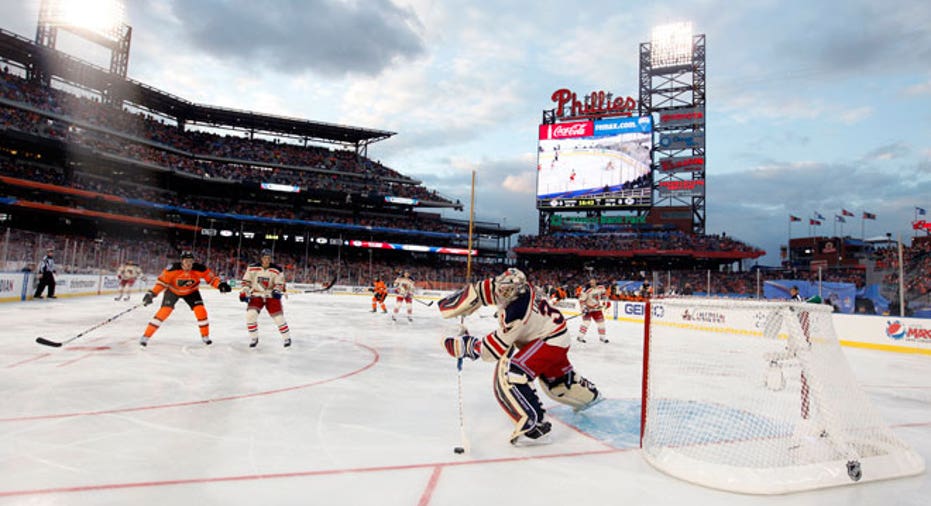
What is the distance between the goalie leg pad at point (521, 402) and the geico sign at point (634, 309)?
18851 mm

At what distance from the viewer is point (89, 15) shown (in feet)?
151

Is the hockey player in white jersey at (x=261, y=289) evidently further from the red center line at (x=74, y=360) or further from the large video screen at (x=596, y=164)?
the large video screen at (x=596, y=164)

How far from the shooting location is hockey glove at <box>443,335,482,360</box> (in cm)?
467

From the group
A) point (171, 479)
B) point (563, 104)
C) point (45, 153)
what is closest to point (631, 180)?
point (563, 104)

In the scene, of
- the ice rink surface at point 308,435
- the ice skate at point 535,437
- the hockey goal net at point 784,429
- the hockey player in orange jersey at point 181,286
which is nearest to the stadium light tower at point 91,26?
the hockey player in orange jersey at point 181,286

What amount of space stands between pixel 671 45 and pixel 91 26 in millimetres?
57020

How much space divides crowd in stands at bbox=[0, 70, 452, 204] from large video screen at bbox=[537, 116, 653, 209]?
57.7ft

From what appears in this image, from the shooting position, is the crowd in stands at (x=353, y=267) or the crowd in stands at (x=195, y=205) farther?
the crowd in stands at (x=195, y=205)

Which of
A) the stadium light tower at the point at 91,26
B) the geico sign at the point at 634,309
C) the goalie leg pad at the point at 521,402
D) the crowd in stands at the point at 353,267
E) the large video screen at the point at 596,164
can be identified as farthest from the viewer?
the stadium light tower at the point at 91,26

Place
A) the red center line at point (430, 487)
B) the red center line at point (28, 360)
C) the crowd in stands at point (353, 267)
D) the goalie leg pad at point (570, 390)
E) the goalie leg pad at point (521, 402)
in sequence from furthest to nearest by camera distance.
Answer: the crowd in stands at point (353, 267)
the red center line at point (28, 360)
the goalie leg pad at point (570, 390)
the goalie leg pad at point (521, 402)
the red center line at point (430, 487)

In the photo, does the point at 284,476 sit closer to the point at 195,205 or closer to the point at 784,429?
the point at 784,429

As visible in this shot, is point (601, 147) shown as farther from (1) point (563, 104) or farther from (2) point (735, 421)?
(2) point (735, 421)

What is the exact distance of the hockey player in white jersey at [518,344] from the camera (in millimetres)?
4408

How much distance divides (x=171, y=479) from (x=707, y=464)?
13.7ft
